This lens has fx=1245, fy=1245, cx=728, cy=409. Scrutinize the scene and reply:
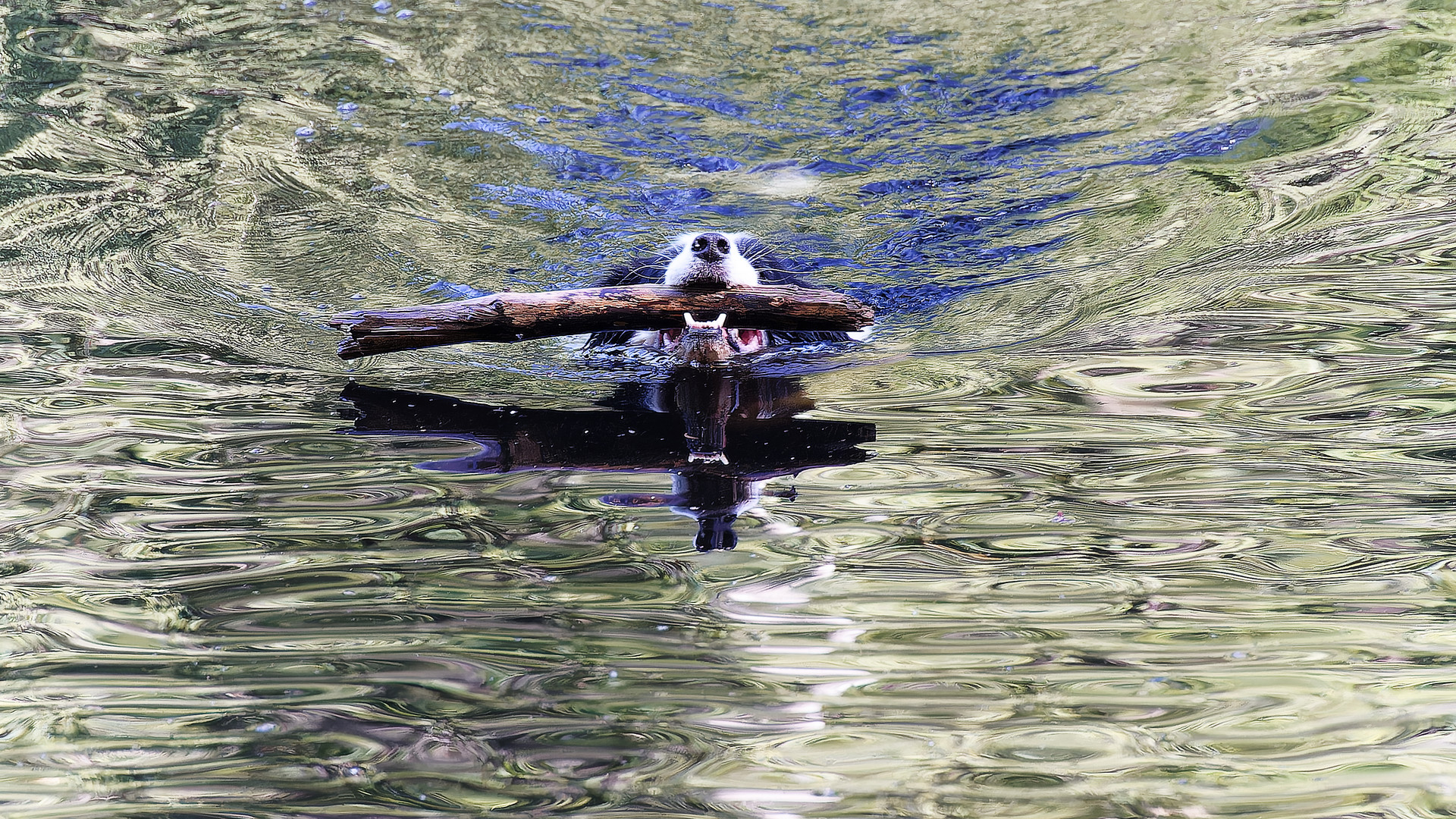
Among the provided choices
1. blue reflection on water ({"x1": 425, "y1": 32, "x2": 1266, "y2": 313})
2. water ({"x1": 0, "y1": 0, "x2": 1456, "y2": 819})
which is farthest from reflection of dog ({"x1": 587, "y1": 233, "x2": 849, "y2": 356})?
blue reflection on water ({"x1": 425, "y1": 32, "x2": 1266, "y2": 313})

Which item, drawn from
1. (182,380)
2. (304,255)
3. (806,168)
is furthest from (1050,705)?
(806,168)

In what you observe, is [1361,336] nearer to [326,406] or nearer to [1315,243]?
[1315,243]

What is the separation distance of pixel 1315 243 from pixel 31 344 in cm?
453

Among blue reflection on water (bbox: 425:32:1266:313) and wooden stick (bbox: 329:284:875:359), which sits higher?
blue reflection on water (bbox: 425:32:1266:313)

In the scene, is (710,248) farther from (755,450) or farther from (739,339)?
(739,339)

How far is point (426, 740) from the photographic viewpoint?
6.82ft

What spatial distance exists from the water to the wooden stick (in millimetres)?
271

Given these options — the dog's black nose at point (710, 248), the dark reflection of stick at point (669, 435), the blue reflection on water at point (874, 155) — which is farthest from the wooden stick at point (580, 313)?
the blue reflection on water at point (874, 155)

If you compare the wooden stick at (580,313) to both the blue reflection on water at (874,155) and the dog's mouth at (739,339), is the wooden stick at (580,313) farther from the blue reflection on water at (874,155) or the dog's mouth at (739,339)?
the blue reflection on water at (874,155)

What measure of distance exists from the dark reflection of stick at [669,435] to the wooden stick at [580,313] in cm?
25

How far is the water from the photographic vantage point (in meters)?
2.05

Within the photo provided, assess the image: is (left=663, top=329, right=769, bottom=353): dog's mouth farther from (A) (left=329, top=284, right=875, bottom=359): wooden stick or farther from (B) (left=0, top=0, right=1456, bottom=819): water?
(A) (left=329, top=284, right=875, bottom=359): wooden stick

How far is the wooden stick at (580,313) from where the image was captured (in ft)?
11.0

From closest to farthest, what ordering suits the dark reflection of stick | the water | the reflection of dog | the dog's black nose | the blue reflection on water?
1. the water
2. the dark reflection of stick
3. the dog's black nose
4. the reflection of dog
5. the blue reflection on water
